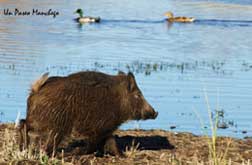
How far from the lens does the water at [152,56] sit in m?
14.3

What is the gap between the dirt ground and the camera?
833 centimetres

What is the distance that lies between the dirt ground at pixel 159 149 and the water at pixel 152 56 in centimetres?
207

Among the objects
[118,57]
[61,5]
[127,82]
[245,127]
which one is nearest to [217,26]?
[61,5]

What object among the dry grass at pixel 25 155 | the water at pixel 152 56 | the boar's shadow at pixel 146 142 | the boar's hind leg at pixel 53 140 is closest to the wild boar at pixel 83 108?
the boar's hind leg at pixel 53 140

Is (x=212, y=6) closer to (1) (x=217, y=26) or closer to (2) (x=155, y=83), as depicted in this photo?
(1) (x=217, y=26)

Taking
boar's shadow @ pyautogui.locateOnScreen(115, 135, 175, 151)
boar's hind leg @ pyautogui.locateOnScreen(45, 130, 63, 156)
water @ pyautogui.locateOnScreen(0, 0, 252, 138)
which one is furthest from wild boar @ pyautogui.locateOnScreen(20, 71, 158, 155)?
water @ pyautogui.locateOnScreen(0, 0, 252, 138)

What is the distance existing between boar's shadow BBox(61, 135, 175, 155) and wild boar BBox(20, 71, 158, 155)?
31 cm

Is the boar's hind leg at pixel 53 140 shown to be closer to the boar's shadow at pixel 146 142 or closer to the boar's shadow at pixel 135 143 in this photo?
the boar's shadow at pixel 135 143

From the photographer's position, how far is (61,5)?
43.5 m

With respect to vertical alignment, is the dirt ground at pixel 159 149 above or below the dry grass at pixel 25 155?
below

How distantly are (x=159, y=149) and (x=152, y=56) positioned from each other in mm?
13487

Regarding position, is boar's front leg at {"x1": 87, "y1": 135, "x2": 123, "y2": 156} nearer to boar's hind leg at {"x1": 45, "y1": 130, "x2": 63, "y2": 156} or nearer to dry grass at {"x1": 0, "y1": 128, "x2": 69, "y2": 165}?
boar's hind leg at {"x1": 45, "y1": 130, "x2": 63, "y2": 156}

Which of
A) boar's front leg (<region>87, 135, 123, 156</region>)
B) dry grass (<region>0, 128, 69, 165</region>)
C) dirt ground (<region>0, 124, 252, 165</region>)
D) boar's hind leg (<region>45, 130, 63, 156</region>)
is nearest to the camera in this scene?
dry grass (<region>0, 128, 69, 165</region>)

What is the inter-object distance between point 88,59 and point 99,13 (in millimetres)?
18731
